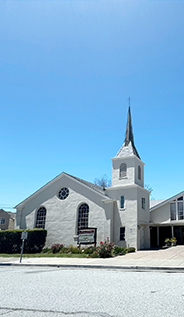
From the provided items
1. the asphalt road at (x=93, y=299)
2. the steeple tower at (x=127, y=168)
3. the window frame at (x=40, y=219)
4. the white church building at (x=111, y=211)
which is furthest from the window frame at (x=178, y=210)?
the asphalt road at (x=93, y=299)

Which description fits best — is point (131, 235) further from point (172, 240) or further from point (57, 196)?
point (57, 196)

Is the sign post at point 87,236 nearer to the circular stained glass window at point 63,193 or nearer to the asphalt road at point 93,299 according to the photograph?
the circular stained glass window at point 63,193

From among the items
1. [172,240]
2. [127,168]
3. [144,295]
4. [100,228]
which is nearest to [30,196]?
[100,228]

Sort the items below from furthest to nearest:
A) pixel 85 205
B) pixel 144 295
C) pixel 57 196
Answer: pixel 57 196, pixel 85 205, pixel 144 295

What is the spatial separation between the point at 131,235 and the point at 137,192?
148 inches

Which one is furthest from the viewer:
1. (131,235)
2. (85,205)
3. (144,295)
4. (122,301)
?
(85,205)

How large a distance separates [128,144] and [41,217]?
11605 mm

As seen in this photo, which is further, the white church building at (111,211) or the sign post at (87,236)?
the white church building at (111,211)

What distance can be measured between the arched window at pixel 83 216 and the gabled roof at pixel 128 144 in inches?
243

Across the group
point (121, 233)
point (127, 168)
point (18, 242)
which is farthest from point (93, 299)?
point (127, 168)

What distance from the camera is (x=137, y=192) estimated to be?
80.6 feet

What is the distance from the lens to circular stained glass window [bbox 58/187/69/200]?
26.9m

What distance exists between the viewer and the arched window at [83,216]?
82.5ft

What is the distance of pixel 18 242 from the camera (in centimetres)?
2428
